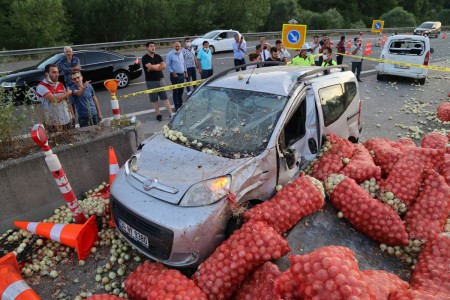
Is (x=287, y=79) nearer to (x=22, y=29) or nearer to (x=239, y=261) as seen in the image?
(x=239, y=261)

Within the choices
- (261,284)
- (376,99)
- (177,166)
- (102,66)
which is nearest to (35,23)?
(102,66)

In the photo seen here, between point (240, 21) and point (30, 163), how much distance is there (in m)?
36.8

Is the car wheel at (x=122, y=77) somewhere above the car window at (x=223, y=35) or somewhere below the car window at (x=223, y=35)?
below

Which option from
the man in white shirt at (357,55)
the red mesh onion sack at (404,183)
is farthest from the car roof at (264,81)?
the man in white shirt at (357,55)

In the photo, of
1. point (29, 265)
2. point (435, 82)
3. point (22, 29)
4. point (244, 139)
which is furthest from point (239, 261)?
point (22, 29)

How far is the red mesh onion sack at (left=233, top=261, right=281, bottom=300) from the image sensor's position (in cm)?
314

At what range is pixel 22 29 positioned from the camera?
30469 mm

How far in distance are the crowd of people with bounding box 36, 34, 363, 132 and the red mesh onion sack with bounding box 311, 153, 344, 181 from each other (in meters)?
2.22

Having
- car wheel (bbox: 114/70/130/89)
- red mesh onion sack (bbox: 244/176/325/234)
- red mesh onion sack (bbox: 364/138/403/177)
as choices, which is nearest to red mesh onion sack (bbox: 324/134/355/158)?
red mesh onion sack (bbox: 364/138/403/177)

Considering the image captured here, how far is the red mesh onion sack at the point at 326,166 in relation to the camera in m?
4.99

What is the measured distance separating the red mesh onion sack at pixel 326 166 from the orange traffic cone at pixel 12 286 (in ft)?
12.4

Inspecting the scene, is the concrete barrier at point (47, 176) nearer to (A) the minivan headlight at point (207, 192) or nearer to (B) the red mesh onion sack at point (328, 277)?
(A) the minivan headlight at point (207, 192)

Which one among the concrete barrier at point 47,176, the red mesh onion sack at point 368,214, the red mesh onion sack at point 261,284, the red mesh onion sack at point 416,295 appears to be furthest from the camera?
the concrete barrier at point 47,176

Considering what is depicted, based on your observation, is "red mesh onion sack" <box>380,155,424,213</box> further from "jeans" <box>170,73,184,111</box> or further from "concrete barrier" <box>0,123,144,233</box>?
A: "jeans" <box>170,73,184,111</box>
